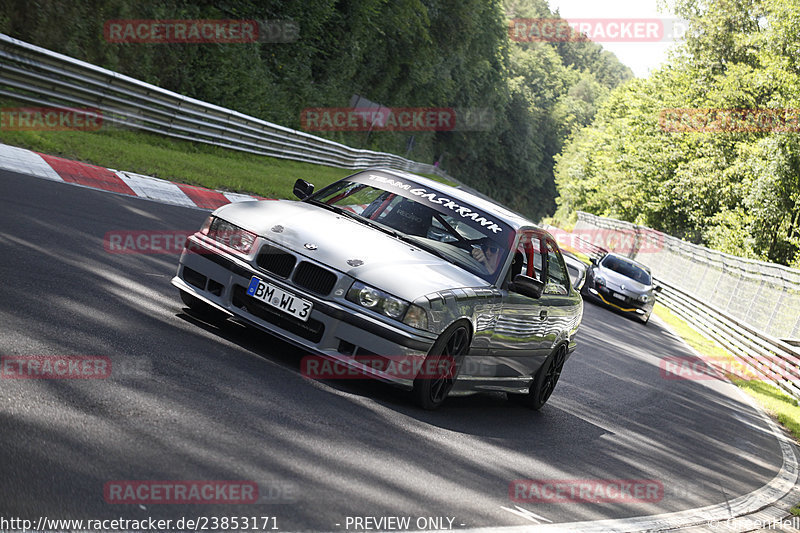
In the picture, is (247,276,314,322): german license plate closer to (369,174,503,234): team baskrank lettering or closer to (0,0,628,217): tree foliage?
(369,174,503,234): team baskrank lettering

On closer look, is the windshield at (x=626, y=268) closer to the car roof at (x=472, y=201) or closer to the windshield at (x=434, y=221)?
the car roof at (x=472, y=201)

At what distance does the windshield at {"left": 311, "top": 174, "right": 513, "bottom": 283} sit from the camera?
7145mm

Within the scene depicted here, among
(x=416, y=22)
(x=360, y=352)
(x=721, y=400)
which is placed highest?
(x=416, y=22)

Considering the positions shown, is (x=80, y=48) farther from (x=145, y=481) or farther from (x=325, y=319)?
(x=145, y=481)

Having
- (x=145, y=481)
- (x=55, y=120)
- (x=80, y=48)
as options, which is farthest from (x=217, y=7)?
(x=145, y=481)

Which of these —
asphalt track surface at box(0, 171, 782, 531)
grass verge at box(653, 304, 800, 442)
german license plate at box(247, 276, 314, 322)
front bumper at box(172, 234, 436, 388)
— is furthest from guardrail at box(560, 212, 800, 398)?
german license plate at box(247, 276, 314, 322)

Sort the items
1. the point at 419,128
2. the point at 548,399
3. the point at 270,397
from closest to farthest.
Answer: the point at 270,397, the point at 548,399, the point at 419,128

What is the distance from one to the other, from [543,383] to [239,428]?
13.8 feet

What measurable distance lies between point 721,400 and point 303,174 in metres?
16.0

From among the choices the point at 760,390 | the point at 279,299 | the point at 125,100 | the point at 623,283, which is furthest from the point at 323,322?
the point at 623,283

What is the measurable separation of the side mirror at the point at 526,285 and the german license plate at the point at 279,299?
1780 millimetres

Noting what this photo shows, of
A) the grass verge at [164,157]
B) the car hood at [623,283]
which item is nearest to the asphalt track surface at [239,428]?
the grass verge at [164,157]

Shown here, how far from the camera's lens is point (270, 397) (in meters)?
5.51

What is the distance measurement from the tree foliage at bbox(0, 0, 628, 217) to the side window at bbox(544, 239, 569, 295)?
1280 centimetres
